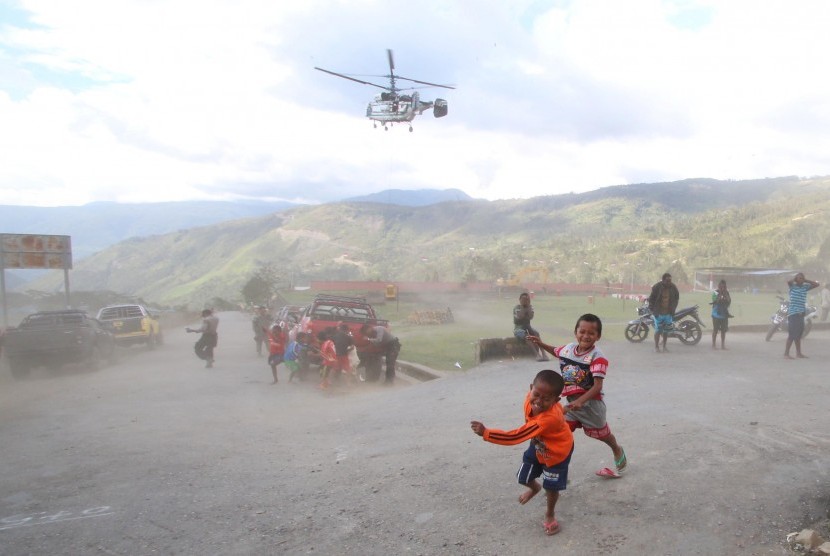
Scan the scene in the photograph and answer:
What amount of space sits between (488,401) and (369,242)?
12726cm

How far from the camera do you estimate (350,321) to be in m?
13.6

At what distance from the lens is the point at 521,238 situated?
130 meters

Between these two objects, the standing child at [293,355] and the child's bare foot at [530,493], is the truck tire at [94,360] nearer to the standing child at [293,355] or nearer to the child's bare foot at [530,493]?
the standing child at [293,355]

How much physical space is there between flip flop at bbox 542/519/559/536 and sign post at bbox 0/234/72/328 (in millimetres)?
21933

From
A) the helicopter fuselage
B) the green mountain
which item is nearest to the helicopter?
the helicopter fuselage

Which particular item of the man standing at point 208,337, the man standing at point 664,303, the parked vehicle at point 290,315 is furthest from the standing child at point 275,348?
the man standing at point 664,303

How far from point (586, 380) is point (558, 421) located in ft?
2.24

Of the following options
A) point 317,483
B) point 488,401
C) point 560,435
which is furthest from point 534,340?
point 488,401

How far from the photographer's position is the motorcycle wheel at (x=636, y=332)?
1372 cm

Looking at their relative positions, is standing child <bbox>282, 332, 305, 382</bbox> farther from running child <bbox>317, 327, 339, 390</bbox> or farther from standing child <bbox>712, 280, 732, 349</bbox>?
standing child <bbox>712, 280, 732, 349</bbox>

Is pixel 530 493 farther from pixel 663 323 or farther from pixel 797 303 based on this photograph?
pixel 663 323

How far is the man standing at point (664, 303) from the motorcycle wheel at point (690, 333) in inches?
44.8

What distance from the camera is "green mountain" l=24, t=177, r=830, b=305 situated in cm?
6788

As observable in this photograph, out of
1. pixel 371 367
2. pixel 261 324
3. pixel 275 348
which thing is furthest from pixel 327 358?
pixel 261 324
